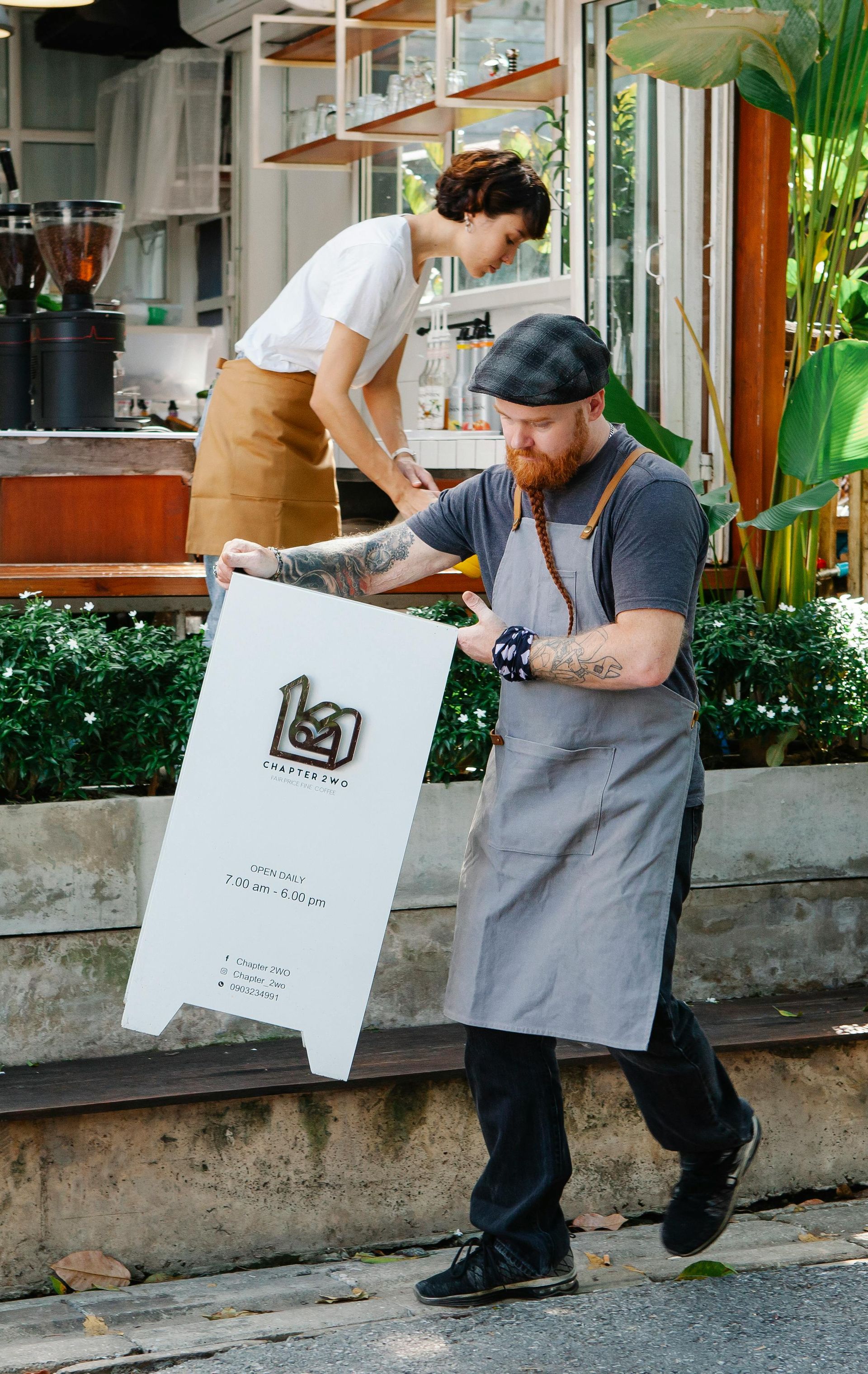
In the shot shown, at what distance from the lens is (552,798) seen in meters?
2.59

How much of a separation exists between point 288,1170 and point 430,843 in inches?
32.3

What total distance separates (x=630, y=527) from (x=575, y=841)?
528 millimetres

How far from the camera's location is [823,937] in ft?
12.9

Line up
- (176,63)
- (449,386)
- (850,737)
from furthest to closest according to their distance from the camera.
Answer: (176,63) < (449,386) < (850,737)

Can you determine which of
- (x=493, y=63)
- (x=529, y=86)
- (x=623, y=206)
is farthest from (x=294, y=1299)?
(x=493, y=63)

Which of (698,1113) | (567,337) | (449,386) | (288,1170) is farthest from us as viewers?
(449,386)

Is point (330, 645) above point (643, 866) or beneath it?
above

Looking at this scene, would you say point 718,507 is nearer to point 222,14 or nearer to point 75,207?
point 75,207

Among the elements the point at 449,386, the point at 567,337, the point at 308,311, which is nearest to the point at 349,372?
the point at 308,311

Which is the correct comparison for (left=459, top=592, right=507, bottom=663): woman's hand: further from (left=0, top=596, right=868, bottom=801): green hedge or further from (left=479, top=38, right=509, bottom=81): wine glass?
(left=479, top=38, right=509, bottom=81): wine glass

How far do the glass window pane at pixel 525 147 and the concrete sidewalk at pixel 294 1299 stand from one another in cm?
404

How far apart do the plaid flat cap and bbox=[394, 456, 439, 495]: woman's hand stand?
0.99 metres

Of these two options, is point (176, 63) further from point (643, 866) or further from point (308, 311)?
point (643, 866)

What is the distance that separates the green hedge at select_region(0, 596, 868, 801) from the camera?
11.4 ft
